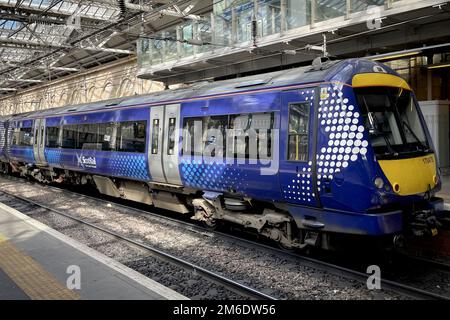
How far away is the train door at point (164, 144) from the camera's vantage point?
9.77 metres

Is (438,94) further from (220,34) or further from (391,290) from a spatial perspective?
(391,290)

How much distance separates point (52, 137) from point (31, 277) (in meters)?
11.2

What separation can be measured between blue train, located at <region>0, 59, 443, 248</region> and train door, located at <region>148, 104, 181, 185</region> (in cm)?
2

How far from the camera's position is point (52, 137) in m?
16.4

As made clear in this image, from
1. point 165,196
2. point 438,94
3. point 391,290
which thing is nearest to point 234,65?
point 438,94

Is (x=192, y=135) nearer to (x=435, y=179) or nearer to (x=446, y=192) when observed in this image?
(x=435, y=179)

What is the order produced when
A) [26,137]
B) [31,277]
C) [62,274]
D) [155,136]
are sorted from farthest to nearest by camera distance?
1. [26,137]
2. [155,136]
3. [62,274]
4. [31,277]

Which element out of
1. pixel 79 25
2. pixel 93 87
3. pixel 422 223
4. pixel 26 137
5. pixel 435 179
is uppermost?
pixel 93 87

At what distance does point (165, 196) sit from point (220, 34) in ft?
30.0

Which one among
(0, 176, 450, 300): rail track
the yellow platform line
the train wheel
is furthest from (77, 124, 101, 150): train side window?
the yellow platform line

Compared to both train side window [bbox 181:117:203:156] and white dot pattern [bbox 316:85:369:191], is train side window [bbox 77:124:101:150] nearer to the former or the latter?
train side window [bbox 181:117:203:156]

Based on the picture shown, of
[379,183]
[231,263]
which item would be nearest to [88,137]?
[231,263]

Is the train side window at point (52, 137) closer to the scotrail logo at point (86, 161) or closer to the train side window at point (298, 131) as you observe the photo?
the scotrail logo at point (86, 161)

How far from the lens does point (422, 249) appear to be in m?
8.12
